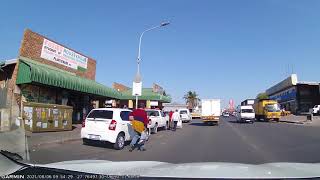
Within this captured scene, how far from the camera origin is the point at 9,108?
22094 mm

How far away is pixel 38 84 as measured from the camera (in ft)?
81.1

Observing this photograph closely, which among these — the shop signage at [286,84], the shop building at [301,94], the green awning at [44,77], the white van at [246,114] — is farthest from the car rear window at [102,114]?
the shop signage at [286,84]

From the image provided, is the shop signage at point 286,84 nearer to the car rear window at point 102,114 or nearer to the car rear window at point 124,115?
the car rear window at point 124,115

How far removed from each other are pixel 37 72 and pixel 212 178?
19.5 m

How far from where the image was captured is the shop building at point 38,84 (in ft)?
71.2

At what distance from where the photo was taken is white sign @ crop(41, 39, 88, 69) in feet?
86.4

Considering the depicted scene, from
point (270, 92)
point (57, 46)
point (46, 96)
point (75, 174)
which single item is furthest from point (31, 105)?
point (270, 92)

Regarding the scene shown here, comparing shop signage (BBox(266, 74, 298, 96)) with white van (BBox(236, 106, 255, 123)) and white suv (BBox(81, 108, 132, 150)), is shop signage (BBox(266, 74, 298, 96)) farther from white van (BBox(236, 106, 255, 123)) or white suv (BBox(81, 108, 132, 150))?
white suv (BBox(81, 108, 132, 150))

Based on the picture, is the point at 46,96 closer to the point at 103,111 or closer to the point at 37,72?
the point at 37,72

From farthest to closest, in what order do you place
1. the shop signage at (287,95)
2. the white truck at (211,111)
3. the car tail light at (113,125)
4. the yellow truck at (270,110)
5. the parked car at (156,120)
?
the shop signage at (287,95) < the yellow truck at (270,110) < the white truck at (211,111) < the parked car at (156,120) < the car tail light at (113,125)

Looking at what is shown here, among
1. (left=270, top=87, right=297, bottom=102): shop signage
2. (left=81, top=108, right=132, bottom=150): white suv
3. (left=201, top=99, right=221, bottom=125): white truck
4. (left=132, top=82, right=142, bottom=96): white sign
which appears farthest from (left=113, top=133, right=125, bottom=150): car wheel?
(left=270, top=87, right=297, bottom=102): shop signage

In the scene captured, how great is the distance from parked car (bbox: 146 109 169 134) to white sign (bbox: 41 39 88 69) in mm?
7172

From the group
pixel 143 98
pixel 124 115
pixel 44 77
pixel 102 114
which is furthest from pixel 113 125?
pixel 143 98

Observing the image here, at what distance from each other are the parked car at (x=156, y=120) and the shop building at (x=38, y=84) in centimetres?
508
